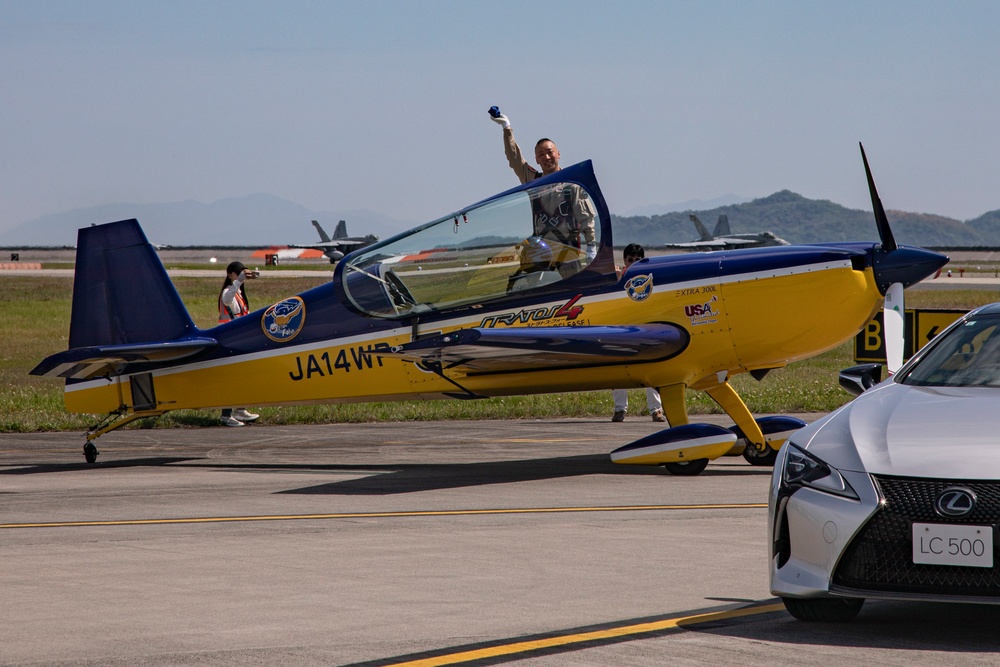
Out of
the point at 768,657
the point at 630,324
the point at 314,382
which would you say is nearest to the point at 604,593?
the point at 768,657

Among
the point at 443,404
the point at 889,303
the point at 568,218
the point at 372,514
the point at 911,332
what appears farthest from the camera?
the point at 443,404

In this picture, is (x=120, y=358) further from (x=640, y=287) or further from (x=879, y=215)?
(x=879, y=215)

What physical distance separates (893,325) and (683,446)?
6.91 feet

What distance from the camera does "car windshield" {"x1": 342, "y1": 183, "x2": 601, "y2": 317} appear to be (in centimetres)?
1163

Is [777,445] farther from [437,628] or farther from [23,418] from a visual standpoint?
[23,418]

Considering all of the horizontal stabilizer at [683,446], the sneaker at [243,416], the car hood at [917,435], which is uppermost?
the car hood at [917,435]

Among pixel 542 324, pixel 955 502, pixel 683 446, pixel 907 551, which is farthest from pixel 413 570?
pixel 542 324

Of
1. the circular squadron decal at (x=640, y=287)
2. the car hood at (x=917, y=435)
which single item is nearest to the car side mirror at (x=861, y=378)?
the car hood at (x=917, y=435)

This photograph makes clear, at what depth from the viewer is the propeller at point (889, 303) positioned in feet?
33.4

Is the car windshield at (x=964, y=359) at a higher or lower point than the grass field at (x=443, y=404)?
higher

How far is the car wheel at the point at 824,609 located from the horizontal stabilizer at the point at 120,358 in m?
8.69

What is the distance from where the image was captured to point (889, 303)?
10.8 meters

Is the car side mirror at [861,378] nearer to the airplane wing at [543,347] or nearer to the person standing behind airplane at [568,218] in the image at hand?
the airplane wing at [543,347]

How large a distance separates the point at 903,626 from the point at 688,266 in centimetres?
660
